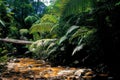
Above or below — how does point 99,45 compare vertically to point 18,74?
above

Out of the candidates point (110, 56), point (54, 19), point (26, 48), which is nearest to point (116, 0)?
point (110, 56)

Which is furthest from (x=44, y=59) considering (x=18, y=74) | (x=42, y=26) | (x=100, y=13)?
(x=100, y=13)

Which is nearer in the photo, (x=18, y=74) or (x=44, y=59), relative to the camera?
(x=18, y=74)

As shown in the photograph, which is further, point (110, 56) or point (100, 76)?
point (110, 56)

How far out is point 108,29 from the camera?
5.68 meters

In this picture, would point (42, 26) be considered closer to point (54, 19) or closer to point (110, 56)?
point (54, 19)

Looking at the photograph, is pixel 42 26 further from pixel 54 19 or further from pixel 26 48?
pixel 26 48

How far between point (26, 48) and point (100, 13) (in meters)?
6.07

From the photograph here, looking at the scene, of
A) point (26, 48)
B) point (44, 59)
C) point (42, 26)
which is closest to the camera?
point (42, 26)

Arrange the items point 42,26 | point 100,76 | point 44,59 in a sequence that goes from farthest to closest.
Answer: point 44,59
point 42,26
point 100,76

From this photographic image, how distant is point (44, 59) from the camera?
8.52 m

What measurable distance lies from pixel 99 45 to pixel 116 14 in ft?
2.41

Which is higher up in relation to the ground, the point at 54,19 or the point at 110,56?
the point at 54,19

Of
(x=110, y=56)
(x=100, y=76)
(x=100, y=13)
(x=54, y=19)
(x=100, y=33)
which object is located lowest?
(x=100, y=76)
